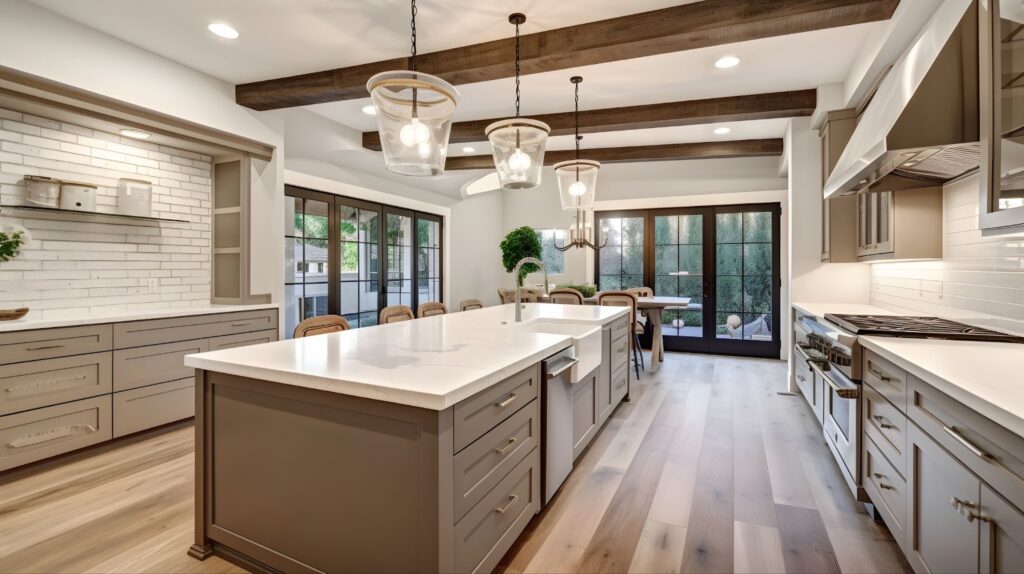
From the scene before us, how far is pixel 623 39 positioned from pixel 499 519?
104 inches

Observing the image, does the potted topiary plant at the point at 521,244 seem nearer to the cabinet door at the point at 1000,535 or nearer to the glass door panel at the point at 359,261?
the glass door panel at the point at 359,261

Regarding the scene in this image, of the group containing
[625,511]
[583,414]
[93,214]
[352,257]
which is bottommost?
[625,511]

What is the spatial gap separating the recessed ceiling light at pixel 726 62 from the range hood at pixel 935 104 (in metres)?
1.23

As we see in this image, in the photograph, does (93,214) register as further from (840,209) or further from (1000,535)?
(840,209)

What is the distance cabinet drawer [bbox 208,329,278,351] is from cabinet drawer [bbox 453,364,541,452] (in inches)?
103

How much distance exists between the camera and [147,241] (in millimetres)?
3697

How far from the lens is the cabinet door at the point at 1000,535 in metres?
1.07

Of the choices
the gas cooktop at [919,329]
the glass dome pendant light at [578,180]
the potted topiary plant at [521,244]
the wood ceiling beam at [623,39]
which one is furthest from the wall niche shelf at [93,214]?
the gas cooktop at [919,329]

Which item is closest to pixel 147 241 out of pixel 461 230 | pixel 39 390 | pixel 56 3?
pixel 39 390

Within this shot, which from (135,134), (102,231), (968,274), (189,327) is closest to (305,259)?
(189,327)

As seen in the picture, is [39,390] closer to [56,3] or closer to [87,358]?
[87,358]

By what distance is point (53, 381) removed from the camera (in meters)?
2.83

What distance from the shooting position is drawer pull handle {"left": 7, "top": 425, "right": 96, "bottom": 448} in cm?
270

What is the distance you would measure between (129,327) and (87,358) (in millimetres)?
→ 286
